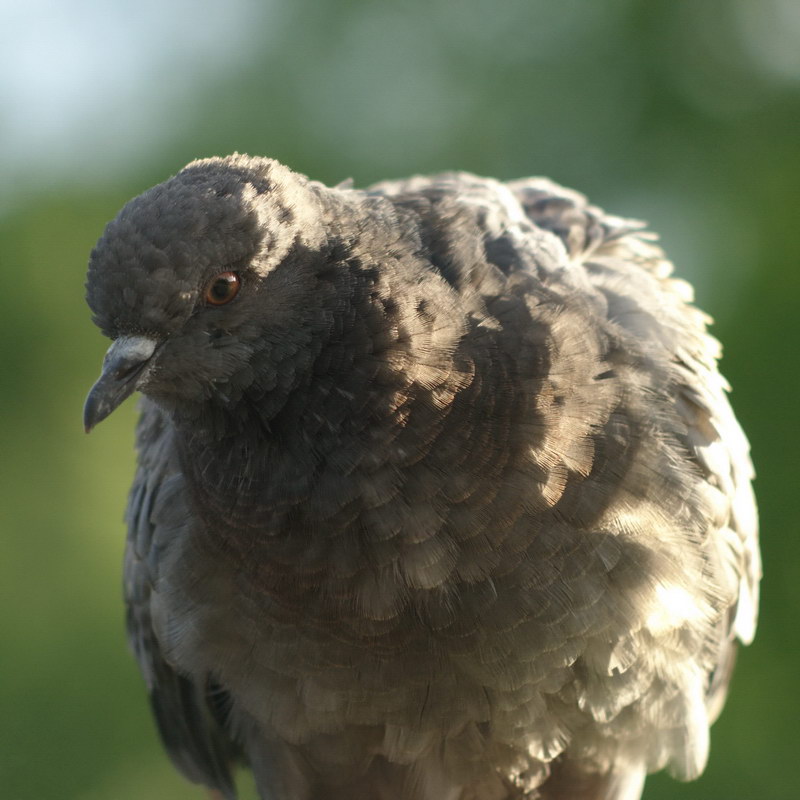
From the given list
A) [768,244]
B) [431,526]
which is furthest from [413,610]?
[768,244]

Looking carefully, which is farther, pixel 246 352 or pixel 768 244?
pixel 768 244

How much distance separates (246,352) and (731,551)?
6.08 feet

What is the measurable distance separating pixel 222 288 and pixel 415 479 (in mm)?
689

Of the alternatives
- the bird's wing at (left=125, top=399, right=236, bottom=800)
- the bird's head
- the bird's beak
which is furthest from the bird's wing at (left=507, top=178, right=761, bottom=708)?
the bird's wing at (left=125, top=399, right=236, bottom=800)

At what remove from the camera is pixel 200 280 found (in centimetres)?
244

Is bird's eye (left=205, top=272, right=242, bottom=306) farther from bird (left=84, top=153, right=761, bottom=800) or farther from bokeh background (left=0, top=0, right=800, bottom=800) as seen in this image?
bokeh background (left=0, top=0, right=800, bottom=800)

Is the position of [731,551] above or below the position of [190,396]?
below

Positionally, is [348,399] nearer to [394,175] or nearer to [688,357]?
[688,357]

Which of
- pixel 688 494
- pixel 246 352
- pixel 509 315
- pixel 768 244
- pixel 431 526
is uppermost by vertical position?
pixel 246 352

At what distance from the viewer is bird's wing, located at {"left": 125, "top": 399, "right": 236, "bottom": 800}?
3.35 metres

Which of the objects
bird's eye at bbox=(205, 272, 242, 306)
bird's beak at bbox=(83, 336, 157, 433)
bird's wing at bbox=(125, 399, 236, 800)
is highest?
bird's eye at bbox=(205, 272, 242, 306)

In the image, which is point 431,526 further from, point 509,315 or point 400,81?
point 400,81

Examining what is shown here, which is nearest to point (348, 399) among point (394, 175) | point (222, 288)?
point (222, 288)

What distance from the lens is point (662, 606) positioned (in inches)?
120
